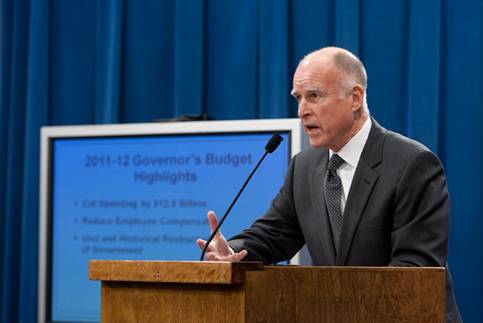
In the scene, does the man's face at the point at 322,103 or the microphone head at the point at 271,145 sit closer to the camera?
the microphone head at the point at 271,145

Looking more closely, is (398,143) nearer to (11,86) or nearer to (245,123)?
(245,123)

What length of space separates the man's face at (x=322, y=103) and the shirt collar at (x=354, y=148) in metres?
0.03

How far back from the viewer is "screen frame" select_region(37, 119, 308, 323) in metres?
4.05

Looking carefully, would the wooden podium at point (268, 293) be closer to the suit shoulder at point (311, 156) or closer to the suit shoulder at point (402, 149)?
the suit shoulder at point (402, 149)

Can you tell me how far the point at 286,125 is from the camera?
4.04 meters

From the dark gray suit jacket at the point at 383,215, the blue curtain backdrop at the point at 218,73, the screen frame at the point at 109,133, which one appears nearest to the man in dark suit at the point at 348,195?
the dark gray suit jacket at the point at 383,215

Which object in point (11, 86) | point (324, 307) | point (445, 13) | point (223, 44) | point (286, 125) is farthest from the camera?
point (11, 86)

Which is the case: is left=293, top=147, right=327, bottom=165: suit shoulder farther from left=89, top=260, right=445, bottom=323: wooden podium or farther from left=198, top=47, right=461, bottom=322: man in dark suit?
left=89, top=260, right=445, bottom=323: wooden podium

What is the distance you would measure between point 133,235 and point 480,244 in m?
1.71

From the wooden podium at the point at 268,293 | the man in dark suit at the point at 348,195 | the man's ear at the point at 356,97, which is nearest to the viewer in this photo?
the wooden podium at the point at 268,293

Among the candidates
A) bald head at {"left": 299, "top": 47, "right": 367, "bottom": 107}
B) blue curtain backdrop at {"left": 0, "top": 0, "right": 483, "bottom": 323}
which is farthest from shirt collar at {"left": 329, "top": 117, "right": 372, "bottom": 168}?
blue curtain backdrop at {"left": 0, "top": 0, "right": 483, "bottom": 323}

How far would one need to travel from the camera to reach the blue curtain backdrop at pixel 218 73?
4223 millimetres

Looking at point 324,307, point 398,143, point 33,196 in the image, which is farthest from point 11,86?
point 324,307

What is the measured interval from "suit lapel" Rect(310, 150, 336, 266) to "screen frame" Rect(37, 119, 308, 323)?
3.41ft
